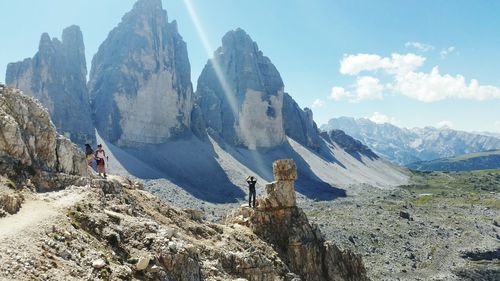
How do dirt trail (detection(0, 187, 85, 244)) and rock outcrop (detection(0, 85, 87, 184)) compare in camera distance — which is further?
rock outcrop (detection(0, 85, 87, 184))

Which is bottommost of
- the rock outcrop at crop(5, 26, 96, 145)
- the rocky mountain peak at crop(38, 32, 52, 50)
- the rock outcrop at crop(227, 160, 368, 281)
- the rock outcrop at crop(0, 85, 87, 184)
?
the rock outcrop at crop(227, 160, 368, 281)

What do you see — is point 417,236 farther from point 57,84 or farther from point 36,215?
point 57,84

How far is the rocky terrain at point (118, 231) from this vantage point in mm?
17766

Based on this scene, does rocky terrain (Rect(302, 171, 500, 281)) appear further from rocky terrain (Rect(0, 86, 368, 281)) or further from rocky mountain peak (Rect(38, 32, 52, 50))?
rocky mountain peak (Rect(38, 32, 52, 50))

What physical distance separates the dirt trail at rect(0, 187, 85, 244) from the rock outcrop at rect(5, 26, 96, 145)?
161 meters

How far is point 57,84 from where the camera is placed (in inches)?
7343

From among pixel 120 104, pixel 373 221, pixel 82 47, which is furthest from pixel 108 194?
pixel 82 47

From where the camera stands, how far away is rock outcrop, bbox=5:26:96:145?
595 ft

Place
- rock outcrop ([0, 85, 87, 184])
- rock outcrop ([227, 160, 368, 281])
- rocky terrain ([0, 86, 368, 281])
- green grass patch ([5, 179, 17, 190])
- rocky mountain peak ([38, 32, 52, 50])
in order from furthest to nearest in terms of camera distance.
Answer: rocky mountain peak ([38, 32, 52, 50])
rock outcrop ([227, 160, 368, 281])
rock outcrop ([0, 85, 87, 184])
green grass patch ([5, 179, 17, 190])
rocky terrain ([0, 86, 368, 281])

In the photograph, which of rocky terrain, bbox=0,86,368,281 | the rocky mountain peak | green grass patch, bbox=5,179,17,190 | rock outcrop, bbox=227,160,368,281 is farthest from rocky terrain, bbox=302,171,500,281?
the rocky mountain peak

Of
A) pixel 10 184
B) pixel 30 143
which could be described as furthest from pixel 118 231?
pixel 30 143

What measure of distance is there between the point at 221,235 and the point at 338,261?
1173 cm

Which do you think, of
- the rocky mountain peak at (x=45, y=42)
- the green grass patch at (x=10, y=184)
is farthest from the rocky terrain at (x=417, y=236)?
the rocky mountain peak at (x=45, y=42)

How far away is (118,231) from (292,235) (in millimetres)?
17092
